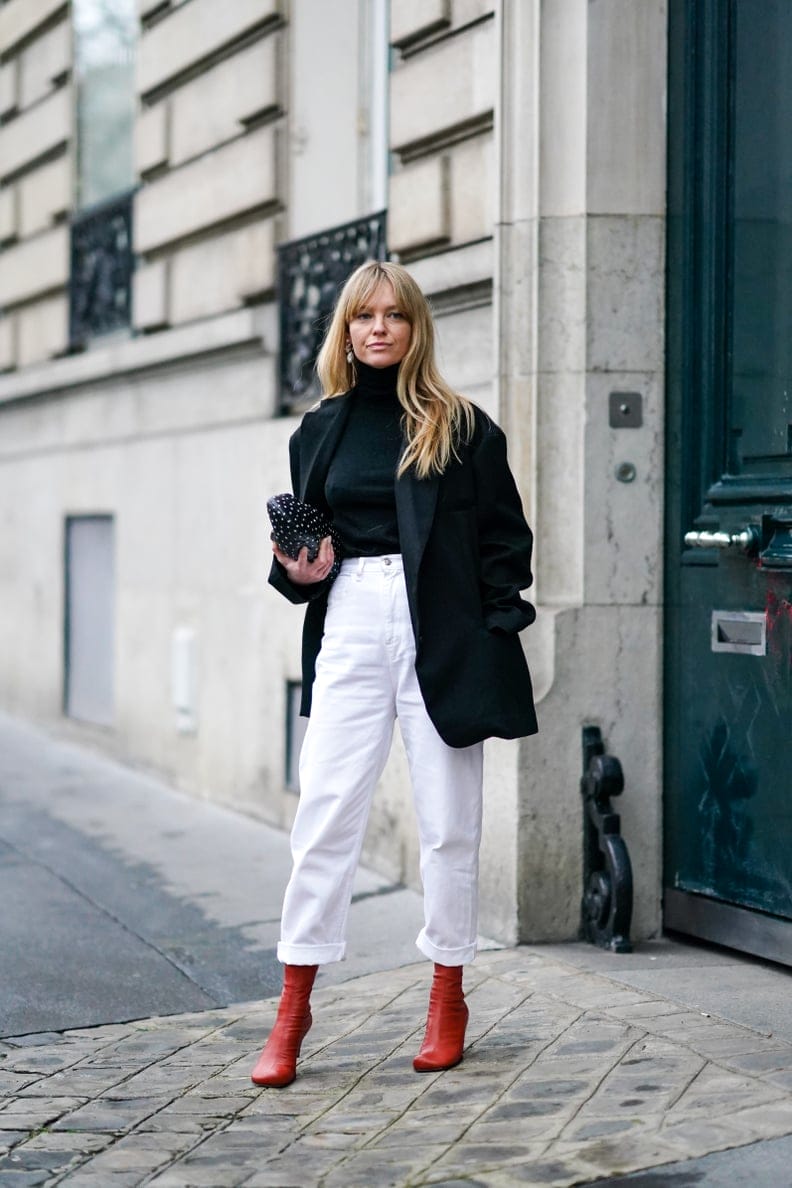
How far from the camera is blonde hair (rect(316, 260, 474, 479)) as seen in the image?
4.10 m

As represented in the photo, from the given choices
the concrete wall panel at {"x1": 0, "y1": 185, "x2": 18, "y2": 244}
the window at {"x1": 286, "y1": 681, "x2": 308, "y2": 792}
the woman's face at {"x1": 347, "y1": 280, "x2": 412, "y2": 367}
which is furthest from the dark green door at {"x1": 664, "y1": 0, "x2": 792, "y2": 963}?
the concrete wall panel at {"x1": 0, "y1": 185, "x2": 18, "y2": 244}

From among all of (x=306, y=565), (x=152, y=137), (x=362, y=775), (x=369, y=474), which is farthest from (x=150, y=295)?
(x=362, y=775)

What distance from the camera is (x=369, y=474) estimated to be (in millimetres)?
4172

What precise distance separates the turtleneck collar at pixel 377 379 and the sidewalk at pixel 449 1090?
1635 mm

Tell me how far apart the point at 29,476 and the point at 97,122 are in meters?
2.27

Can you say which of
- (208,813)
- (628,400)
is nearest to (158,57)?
(208,813)

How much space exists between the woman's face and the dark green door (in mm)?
1307

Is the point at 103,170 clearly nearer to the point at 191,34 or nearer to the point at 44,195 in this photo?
the point at 44,195

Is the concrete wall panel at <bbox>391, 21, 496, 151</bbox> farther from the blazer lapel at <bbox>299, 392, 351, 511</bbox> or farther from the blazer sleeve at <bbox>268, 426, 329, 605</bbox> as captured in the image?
the blazer sleeve at <bbox>268, 426, 329, 605</bbox>

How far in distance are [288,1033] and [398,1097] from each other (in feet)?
1.07

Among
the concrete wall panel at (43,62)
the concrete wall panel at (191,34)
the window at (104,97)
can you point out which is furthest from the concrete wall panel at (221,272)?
the concrete wall panel at (43,62)

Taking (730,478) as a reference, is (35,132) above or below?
above

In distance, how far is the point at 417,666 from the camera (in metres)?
4.07

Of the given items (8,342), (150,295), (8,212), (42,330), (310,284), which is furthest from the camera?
(8,212)
